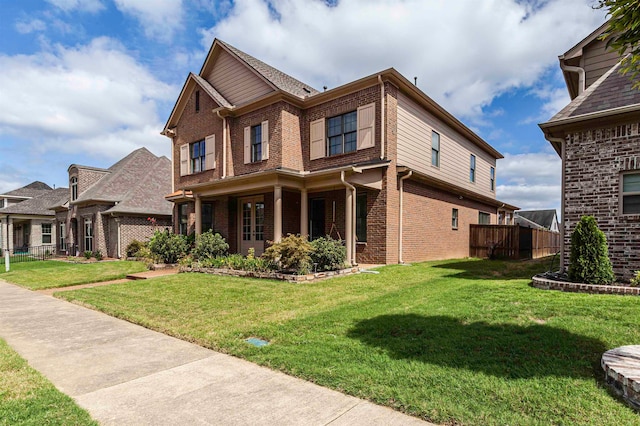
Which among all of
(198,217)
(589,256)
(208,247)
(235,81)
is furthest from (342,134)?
(589,256)

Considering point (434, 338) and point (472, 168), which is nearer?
point (434, 338)

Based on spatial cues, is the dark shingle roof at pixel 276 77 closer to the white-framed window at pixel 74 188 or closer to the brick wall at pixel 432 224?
the brick wall at pixel 432 224

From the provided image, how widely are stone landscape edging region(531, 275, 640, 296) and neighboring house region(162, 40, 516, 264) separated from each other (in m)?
5.42

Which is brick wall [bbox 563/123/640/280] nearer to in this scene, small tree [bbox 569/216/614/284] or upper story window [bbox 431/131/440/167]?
small tree [bbox 569/216/614/284]

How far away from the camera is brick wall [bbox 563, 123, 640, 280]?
7.65 meters

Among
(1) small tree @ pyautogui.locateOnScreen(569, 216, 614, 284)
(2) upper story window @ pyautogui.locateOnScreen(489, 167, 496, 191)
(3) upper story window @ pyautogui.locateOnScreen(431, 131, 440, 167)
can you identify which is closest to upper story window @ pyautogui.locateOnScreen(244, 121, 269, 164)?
(3) upper story window @ pyautogui.locateOnScreen(431, 131, 440, 167)

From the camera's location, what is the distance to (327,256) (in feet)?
34.0

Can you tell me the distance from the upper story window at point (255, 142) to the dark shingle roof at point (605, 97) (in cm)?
1026

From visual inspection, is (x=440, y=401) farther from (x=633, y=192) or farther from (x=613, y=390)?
(x=633, y=192)

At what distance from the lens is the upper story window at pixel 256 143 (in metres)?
15.2

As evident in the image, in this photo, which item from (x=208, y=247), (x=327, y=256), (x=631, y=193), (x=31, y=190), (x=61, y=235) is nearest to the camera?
(x=631, y=193)

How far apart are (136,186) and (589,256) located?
74.4 ft

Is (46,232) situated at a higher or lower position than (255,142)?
lower

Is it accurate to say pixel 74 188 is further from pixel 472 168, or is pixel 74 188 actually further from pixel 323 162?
pixel 472 168
